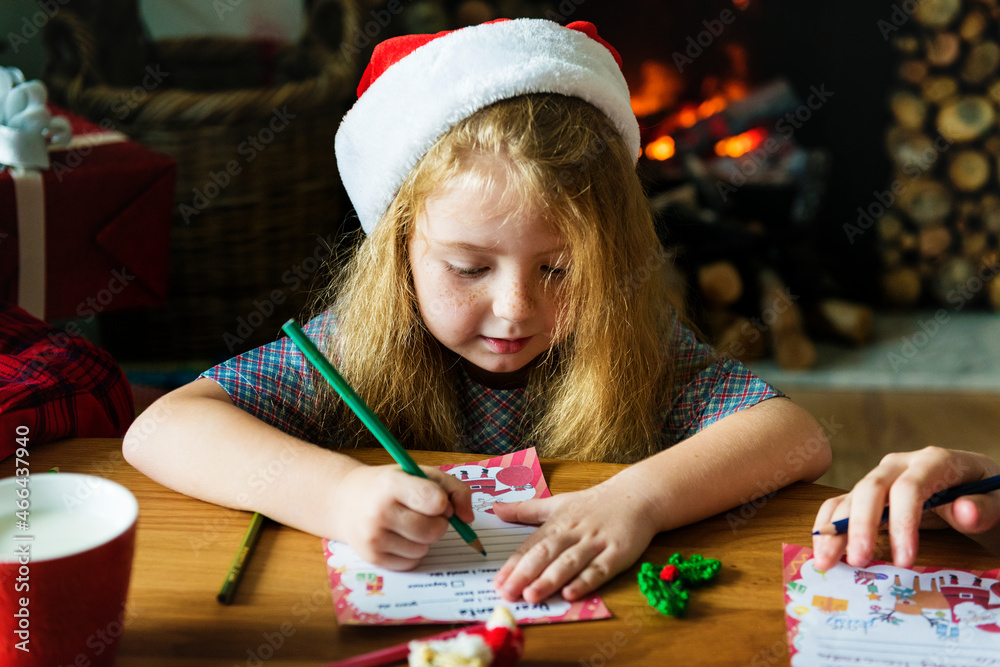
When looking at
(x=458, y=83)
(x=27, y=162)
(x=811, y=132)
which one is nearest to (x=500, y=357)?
(x=458, y=83)

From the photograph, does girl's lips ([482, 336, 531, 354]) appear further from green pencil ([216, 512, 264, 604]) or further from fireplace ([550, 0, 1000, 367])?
fireplace ([550, 0, 1000, 367])

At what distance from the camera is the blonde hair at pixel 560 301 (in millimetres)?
827

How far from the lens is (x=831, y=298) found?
2.53 m

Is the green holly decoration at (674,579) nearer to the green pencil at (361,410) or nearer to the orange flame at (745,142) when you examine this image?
the green pencil at (361,410)

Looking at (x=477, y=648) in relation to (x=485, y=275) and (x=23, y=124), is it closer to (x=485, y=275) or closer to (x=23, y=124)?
(x=485, y=275)

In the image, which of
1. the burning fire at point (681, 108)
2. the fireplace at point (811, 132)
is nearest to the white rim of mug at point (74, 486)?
the fireplace at point (811, 132)

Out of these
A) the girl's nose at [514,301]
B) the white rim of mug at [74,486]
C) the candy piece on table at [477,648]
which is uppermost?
the white rim of mug at [74,486]

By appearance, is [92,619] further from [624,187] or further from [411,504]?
[624,187]

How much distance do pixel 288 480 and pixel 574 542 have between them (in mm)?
224

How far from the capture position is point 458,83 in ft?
2.73

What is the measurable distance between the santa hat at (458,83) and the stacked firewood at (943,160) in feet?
6.14

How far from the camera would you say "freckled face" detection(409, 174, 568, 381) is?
81cm

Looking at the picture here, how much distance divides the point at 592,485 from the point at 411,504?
0.62ft

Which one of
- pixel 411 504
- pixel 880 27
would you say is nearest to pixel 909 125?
pixel 880 27
